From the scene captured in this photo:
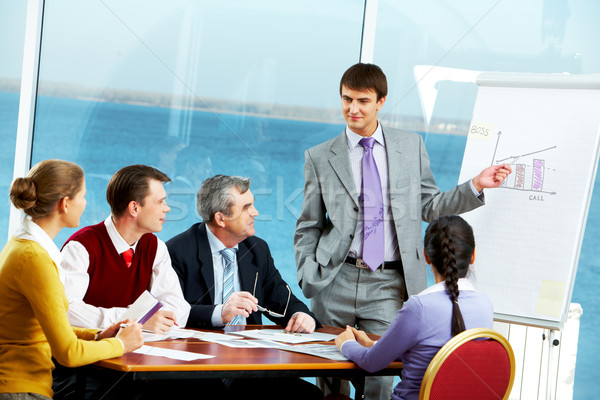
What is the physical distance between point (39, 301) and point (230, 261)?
1011 mm

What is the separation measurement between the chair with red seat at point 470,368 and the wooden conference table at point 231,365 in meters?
0.23

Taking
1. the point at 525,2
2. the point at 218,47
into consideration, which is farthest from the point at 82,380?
the point at 218,47

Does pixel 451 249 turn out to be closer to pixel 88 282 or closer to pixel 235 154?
pixel 88 282

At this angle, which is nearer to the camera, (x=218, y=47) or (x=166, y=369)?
(x=166, y=369)

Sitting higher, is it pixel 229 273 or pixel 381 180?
pixel 381 180

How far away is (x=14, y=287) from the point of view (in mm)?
1804

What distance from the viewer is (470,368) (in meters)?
1.88

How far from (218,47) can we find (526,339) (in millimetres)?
5289

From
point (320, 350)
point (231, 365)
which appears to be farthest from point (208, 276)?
point (231, 365)

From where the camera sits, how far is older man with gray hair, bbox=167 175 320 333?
260cm

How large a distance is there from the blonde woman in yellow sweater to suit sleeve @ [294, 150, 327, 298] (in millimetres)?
1052

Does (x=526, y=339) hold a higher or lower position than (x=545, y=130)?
lower

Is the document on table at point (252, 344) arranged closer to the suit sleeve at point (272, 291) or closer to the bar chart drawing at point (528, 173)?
the suit sleeve at point (272, 291)

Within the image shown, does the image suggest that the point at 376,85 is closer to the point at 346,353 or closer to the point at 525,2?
the point at 346,353
